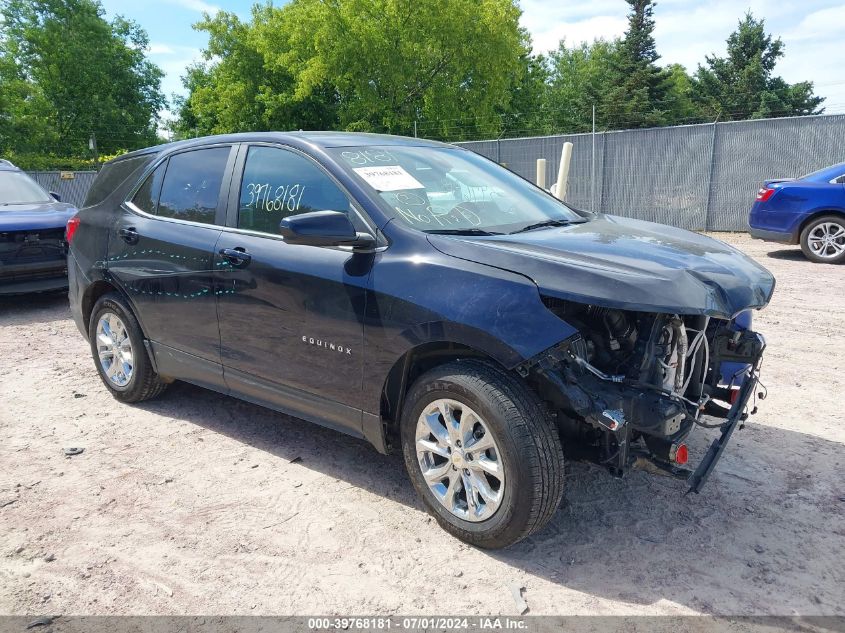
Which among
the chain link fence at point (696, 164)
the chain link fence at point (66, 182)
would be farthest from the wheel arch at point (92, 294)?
the chain link fence at point (66, 182)

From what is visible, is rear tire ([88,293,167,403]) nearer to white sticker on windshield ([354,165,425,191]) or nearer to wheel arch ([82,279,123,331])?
wheel arch ([82,279,123,331])

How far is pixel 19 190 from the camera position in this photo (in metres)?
8.90

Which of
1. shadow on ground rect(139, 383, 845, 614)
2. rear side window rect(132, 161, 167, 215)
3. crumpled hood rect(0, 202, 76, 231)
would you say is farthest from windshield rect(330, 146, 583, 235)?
crumpled hood rect(0, 202, 76, 231)

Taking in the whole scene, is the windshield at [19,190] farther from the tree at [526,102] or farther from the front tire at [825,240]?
the tree at [526,102]

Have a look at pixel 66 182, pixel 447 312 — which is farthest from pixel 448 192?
pixel 66 182

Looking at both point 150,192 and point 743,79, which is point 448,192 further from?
point 743,79

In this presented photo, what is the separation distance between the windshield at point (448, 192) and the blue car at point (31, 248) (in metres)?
5.76

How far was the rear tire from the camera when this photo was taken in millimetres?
4512

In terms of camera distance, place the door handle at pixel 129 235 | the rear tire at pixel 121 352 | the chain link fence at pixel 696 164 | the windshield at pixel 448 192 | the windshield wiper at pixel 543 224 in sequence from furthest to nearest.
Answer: the chain link fence at pixel 696 164, the rear tire at pixel 121 352, the door handle at pixel 129 235, the windshield wiper at pixel 543 224, the windshield at pixel 448 192

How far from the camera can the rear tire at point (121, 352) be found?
451 centimetres

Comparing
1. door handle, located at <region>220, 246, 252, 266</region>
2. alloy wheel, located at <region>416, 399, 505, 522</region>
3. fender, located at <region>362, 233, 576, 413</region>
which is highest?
door handle, located at <region>220, 246, 252, 266</region>

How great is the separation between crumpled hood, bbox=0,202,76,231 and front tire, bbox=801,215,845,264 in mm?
10124

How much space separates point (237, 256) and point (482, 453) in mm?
1764

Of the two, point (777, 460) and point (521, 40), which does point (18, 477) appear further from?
point (521, 40)
